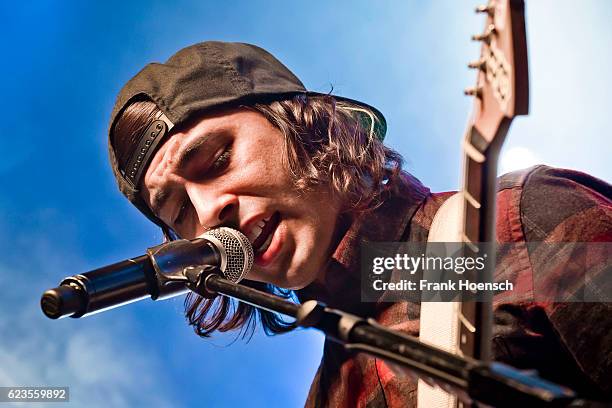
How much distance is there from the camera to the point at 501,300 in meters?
1.14

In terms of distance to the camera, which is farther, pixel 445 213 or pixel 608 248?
pixel 445 213

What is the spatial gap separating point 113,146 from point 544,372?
120 cm

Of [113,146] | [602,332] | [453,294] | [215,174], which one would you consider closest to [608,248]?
[602,332]

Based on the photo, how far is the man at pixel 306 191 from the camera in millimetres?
1157

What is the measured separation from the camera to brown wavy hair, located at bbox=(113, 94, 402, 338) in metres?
1.54

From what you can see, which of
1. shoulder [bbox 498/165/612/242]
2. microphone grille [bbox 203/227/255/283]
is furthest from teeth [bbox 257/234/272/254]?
shoulder [bbox 498/165/612/242]

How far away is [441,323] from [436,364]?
19.2 inches

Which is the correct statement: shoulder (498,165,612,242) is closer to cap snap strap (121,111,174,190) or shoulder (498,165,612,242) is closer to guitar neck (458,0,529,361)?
guitar neck (458,0,529,361)

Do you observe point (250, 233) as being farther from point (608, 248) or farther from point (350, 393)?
point (608, 248)

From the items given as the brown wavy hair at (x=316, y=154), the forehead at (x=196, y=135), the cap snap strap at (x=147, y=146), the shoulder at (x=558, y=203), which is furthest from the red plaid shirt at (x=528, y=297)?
the cap snap strap at (x=147, y=146)

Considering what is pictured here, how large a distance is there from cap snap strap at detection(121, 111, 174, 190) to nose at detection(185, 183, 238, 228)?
0.20 m

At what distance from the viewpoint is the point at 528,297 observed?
3.66 feet

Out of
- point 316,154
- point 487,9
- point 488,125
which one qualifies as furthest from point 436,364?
point 316,154

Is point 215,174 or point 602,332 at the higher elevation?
point 215,174
